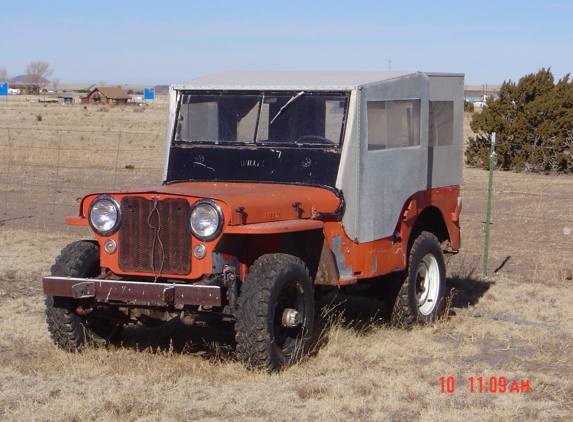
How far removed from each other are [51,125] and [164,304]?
41.0 m

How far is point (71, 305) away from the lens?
6.75 metres

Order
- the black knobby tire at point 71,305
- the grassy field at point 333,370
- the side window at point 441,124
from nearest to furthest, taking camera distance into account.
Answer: the grassy field at point 333,370 < the black knobby tire at point 71,305 < the side window at point 441,124

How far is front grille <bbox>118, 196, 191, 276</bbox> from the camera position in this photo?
6.21 metres

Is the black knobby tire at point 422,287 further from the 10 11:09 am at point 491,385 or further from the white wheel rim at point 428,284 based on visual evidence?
the 10 11:09 am at point 491,385

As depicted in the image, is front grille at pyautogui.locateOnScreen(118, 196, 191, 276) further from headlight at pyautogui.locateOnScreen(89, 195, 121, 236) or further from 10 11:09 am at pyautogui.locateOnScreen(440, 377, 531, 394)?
10 11:09 am at pyautogui.locateOnScreen(440, 377, 531, 394)

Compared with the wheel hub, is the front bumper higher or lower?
higher

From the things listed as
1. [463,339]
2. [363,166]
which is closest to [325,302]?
[463,339]

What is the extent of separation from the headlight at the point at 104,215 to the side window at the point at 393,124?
2296 mm

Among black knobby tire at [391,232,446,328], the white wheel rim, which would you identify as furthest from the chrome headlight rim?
the white wheel rim

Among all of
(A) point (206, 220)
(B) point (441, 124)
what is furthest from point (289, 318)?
(B) point (441, 124)

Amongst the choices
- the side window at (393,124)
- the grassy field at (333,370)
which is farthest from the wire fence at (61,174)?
the side window at (393,124)

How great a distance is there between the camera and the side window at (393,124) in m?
7.40

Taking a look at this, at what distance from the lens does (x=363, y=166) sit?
23.6 ft

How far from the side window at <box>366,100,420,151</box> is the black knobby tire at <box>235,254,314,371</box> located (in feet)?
5.05
